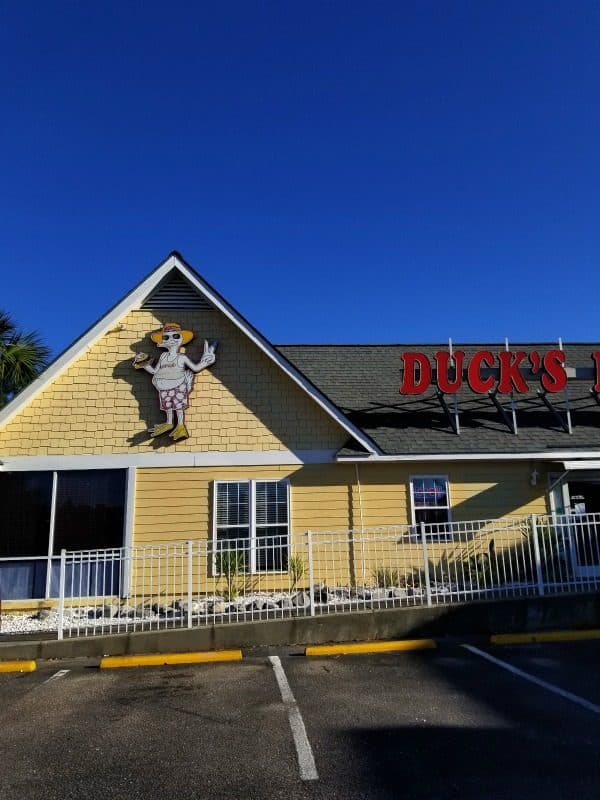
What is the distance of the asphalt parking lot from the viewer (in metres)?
4.51

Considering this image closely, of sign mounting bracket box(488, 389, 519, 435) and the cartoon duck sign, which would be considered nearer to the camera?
the cartoon duck sign

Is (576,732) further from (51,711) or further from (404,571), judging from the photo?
(404,571)

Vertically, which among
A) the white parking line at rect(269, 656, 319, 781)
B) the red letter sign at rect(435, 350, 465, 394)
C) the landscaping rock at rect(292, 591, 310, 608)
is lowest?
the white parking line at rect(269, 656, 319, 781)

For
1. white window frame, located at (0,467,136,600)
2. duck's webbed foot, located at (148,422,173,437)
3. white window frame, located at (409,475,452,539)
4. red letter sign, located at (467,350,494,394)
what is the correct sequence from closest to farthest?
1. white window frame, located at (0,467,136,600)
2. duck's webbed foot, located at (148,422,173,437)
3. white window frame, located at (409,475,452,539)
4. red letter sign, located at (467,350,494,394)

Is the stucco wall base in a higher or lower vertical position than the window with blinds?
lower

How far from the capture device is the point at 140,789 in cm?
451

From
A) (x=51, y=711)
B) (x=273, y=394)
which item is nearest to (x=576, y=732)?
(x=51, y=711)

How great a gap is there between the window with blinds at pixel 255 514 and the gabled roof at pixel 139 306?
6.02 feet

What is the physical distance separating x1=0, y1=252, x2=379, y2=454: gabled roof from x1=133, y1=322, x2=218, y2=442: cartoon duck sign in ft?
2.60

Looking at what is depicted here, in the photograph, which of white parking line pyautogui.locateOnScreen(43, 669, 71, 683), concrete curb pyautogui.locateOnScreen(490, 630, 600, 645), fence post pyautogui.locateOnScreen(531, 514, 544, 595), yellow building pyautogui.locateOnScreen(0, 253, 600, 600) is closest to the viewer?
white parking line pyautogui.locateOnScreen(43, 669, 71, 683)

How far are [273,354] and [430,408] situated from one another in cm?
441

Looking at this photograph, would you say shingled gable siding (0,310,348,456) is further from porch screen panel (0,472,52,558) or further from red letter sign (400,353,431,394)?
red letter sign (400,353,431,394)

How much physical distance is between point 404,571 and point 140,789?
8097 millimetres

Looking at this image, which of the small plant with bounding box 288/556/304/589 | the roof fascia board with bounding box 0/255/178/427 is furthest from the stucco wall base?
the roof fascia board with bounding box 0/255/178/427
